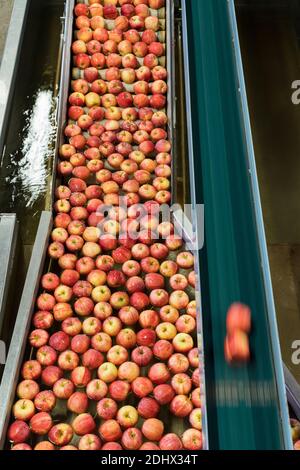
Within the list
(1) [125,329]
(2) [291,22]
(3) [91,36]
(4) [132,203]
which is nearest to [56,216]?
(4) [132,203]

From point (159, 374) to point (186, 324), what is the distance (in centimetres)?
→ 34

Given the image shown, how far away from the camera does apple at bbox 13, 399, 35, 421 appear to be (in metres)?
2.56

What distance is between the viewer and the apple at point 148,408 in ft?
8.48

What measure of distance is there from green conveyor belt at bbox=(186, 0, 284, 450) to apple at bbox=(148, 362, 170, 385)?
1.06 metres

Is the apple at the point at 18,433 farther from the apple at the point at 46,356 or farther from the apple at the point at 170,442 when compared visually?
the apple at the point at 170,442

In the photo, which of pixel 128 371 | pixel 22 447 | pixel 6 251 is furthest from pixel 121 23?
pixel 22 447

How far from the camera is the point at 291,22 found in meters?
5.55

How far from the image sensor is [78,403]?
261cm

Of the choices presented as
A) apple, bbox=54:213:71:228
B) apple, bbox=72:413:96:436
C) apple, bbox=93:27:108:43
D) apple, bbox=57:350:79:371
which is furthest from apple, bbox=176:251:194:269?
apple, bbox=93:27:108:43

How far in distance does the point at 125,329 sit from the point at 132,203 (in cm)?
97

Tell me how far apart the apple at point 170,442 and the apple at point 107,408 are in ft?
0.97

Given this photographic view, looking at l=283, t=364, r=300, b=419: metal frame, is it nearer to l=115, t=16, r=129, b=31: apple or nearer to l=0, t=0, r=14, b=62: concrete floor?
l=115, t=16, r=129, b=31: apple

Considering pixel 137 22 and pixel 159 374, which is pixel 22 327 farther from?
pixel 137 22

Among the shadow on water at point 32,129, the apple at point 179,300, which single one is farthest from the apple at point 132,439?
the shadow on water at point 32,129
